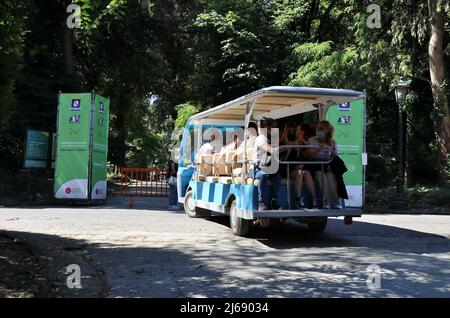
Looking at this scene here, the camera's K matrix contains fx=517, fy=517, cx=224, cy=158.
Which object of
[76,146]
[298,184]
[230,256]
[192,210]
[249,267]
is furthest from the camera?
[76,146]

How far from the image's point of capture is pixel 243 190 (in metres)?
9.87

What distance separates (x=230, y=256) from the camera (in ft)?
27.6

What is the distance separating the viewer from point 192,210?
559 inches

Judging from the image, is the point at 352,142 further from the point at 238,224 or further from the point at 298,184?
the point at 238,224

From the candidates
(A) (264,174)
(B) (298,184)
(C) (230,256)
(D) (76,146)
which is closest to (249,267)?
(C) (230,256)

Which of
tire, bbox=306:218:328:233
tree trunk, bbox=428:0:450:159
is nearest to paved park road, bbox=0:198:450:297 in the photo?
tire, bbox=306:218:328:233

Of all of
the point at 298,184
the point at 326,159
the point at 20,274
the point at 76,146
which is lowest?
the point at 20,274

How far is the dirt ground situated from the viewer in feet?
18.4

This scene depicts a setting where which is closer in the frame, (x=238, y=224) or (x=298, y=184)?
(x=298, y=184)

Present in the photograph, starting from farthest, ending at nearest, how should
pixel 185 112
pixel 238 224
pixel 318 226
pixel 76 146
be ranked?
pixel 185 112
pixel 76 146
pixel 318 226
pixel 238 224

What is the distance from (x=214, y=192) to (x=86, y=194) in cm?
685

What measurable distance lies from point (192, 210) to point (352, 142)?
5531 millimetres

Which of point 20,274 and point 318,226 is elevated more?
point 318,226
